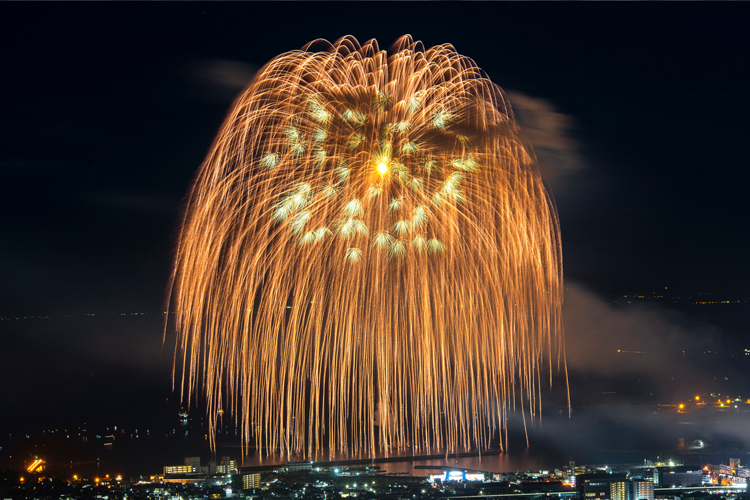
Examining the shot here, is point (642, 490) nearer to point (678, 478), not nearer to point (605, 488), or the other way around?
point (605, 488)

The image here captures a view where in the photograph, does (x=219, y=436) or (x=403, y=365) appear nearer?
(x=403, y=365)

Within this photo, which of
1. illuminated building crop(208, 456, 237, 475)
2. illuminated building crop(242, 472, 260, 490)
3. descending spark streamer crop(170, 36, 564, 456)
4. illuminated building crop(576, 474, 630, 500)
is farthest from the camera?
illuminated building crop(208, 456, 237, 475)

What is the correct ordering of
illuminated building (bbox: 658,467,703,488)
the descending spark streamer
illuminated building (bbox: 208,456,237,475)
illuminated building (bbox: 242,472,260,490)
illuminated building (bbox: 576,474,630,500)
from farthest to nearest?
1. illuminated building (bbox: 208,456,237,475)
2. illuminated building (bbox: 242,472,260,490)
3. illuminated building (bbox: 658,467,703,488)
4. illuminated building (bbox: 576,474,630,500)
5. the descending spark streamer

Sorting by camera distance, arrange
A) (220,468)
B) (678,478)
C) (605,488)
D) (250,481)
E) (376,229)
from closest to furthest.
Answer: (376,229) < (605,488) < (678,478) < (250,481) < (220,468)

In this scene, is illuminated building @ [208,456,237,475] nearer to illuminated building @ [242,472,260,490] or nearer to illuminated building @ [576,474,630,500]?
illuminated building @ [242,472,260,490]

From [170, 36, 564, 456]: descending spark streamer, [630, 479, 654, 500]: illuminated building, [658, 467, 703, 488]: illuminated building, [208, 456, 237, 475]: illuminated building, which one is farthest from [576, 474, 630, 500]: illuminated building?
[208, 456, 237, 475]: illuminated building

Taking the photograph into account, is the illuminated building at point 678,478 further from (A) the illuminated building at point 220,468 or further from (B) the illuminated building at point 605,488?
(A) the illuminated building at point 220,468

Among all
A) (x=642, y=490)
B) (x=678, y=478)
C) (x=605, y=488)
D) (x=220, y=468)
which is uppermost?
(x=605, y=488)

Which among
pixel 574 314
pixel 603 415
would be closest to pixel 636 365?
pixel 603 415

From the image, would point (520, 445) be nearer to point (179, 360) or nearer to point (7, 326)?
point (179, 360)

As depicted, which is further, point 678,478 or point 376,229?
point 678,478

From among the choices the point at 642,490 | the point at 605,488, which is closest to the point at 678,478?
the point at 642,490
